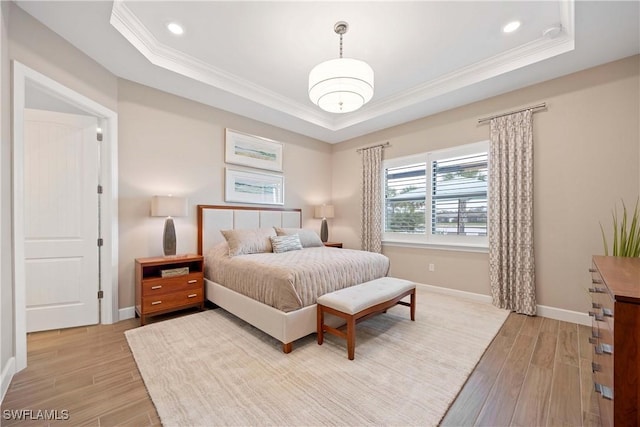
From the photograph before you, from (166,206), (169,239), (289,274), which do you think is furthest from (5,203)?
(289,274)

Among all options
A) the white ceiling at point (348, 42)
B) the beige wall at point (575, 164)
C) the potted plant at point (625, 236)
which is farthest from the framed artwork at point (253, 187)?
the potted plant at point (625, 236)

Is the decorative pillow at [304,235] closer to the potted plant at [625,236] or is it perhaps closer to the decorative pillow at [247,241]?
the decorative pillow at [247,241]

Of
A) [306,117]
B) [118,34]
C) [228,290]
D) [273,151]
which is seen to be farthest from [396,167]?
[118,34]

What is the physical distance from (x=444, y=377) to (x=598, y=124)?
3.20 metres

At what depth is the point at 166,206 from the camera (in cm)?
312

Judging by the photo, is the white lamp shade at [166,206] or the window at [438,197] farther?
the window at [438,197]

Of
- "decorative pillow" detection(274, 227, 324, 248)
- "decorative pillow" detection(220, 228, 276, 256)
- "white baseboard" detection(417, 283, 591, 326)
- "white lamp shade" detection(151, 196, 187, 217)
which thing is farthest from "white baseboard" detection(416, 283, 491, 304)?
"white lamp shade" detection(151, 196, 187, 217)

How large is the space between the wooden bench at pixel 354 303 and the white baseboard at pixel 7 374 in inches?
87.1

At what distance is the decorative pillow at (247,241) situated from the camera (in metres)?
3.32

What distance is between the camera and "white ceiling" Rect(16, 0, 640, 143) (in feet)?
7.36

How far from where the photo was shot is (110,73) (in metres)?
2.95

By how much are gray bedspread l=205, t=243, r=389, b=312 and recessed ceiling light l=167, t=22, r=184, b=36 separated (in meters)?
2.45

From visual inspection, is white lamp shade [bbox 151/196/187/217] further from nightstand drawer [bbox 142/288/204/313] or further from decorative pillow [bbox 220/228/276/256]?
nightstand drawer [bbox 142/288/204/313]

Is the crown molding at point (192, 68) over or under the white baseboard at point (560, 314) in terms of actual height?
over
